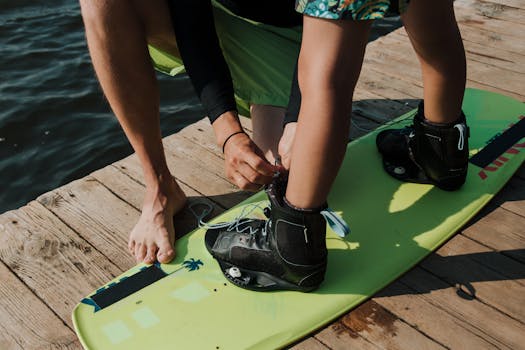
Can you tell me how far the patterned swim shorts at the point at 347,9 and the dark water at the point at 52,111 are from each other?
2.49 meters

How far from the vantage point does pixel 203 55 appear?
1874 millimetres

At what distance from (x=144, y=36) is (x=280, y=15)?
0.52 meters

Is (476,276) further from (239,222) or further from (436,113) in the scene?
(239,222)

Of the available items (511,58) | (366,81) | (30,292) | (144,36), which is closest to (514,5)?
(511,58)

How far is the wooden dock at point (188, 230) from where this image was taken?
1659mm

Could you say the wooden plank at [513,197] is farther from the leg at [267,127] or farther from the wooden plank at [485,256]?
the leg at [267,127]

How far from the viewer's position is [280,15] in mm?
2146

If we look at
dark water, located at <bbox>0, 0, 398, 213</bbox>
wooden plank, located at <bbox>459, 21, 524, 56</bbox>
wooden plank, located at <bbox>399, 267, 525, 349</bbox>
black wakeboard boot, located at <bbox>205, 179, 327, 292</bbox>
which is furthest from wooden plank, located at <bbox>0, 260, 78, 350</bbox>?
wooden plank, located at <bbox>459, 21, 524, 56</bbox>

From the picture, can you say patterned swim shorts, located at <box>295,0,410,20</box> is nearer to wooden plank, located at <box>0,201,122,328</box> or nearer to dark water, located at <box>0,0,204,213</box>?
wooden plank, located at <box>0,201,122,328</box>

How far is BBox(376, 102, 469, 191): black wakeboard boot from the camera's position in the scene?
1.95 meters

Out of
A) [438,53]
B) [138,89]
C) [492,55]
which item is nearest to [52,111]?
[138,89]

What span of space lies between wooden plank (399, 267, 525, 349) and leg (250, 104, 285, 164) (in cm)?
77

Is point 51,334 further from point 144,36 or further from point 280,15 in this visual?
point 280,15

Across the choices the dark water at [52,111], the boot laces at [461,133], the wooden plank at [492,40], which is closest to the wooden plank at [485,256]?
the boot laces at [461,133]
